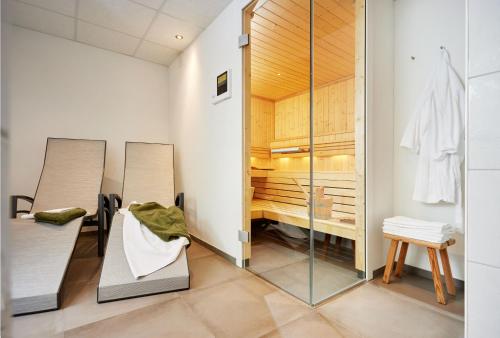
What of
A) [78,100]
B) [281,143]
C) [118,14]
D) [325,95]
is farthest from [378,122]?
[78,100]

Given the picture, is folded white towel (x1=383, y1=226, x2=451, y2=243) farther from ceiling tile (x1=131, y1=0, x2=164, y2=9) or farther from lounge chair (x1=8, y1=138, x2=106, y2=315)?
ceiling tile (x1=131, y1=0, x2=164, y2=9)

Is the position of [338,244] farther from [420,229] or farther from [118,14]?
[118,14]

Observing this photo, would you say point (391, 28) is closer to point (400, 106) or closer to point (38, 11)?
point (400, 106)

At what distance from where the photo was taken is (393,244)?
1838mm

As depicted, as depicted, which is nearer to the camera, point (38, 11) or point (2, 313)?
point (2, 313)

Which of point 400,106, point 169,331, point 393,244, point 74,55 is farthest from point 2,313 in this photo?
point 74,55

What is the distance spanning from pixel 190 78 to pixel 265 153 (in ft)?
5.11

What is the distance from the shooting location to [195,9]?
8.35ft

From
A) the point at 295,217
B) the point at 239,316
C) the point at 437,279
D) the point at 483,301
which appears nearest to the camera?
the point at 483,301

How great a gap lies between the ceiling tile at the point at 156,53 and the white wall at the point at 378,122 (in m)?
2.63

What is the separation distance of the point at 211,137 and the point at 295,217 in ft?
4.13

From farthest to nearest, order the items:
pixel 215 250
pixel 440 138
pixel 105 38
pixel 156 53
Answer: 1. pixel 156 53
2. pixel 105 38
3. pixel 215 250
4. pixel 440 138

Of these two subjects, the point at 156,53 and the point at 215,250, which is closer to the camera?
the point at 215,250

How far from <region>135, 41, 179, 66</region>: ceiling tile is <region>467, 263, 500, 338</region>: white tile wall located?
381 centimetres
